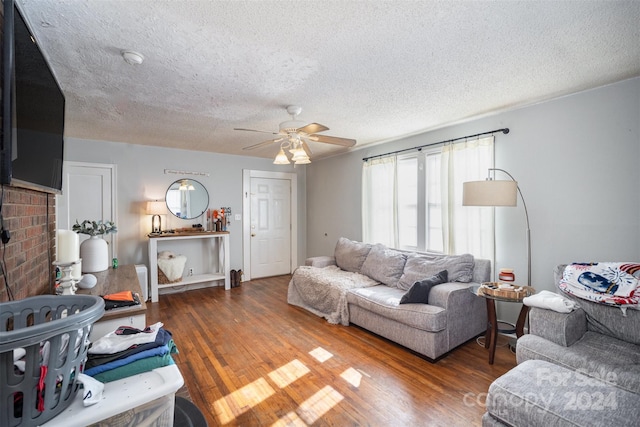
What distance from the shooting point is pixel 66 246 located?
200 cm


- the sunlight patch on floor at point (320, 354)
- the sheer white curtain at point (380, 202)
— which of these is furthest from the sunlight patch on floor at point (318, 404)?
the sheer white curtain at point (380, 202)

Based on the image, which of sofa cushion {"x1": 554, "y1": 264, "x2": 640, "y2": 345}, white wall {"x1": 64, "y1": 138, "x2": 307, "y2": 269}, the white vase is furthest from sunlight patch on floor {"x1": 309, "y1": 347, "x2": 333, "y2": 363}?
white wall {"x1": 64, "y1": 138, "x2": 307, "y2": 269}

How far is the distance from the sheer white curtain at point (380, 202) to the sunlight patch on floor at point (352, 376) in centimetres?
217

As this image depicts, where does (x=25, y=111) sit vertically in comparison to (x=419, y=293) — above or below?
above

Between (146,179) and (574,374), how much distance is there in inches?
214

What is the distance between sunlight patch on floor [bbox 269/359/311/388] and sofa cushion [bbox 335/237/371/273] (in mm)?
1829

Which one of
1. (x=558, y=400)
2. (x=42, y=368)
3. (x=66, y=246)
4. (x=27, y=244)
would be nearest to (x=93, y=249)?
(x=66, y=246)

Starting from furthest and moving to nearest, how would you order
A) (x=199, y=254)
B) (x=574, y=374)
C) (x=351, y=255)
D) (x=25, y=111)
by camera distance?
1. (x=199, y=254)
2. (x=351, y=255)
3. (x=574, y=374)
4. (x=25, y=111)

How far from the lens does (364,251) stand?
4250mm

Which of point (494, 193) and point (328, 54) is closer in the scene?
point (328, 54)

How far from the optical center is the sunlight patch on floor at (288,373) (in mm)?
2371

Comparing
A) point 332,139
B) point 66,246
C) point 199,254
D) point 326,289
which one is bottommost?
point 326,289

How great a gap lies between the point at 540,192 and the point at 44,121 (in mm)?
3823

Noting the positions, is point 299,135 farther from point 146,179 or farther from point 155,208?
point 146,179
